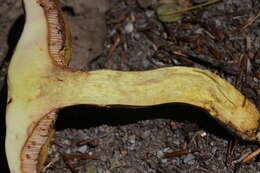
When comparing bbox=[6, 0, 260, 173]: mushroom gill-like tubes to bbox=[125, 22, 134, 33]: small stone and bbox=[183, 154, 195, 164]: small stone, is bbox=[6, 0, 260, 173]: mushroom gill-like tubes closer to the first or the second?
bbox=[183, 154, 195, 164]: small stone

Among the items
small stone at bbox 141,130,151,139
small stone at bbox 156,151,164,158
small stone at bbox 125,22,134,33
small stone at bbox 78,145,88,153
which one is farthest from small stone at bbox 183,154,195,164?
small stone at bbox 125,22,134,33

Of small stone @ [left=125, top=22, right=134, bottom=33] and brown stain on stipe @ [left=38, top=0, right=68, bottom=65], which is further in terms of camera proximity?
small stone @ [left=125, top=22, right=134, bottom=33]

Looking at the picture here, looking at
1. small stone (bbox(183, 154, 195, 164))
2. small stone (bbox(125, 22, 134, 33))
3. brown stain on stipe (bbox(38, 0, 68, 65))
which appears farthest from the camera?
small stone (bbox(125, 22, 134, 33))

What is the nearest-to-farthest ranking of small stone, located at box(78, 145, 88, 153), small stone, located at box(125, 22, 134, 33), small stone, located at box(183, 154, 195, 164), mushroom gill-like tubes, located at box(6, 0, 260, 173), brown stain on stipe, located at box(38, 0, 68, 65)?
mushroom gill-like tubes, located at box(6, 0, 260, 173), brown stain on stipe, located at box(38, 0, 68, 65), small stone, located at box(183, 154, 195, 164), small stone, located at box(78, 145, 88, 153), small stone, located at box(125, 22, 134, 33)

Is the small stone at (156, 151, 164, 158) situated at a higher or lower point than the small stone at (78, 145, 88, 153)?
lower

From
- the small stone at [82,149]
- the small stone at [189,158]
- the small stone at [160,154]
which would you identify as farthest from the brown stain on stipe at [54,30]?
the small stone at [189,158]

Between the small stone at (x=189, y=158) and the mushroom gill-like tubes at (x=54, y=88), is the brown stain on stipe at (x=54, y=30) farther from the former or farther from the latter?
the small stone at (x=189, y=158)

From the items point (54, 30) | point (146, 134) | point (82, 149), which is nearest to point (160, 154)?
point (146, 134)

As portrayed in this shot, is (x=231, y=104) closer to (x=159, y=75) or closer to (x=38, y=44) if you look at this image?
(x=159, y=75)

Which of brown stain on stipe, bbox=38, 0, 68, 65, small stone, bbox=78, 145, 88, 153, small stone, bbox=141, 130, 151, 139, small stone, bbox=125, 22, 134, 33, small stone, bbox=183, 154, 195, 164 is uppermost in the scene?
brown stain on stipe, bbox=38, 0, 68, 65
